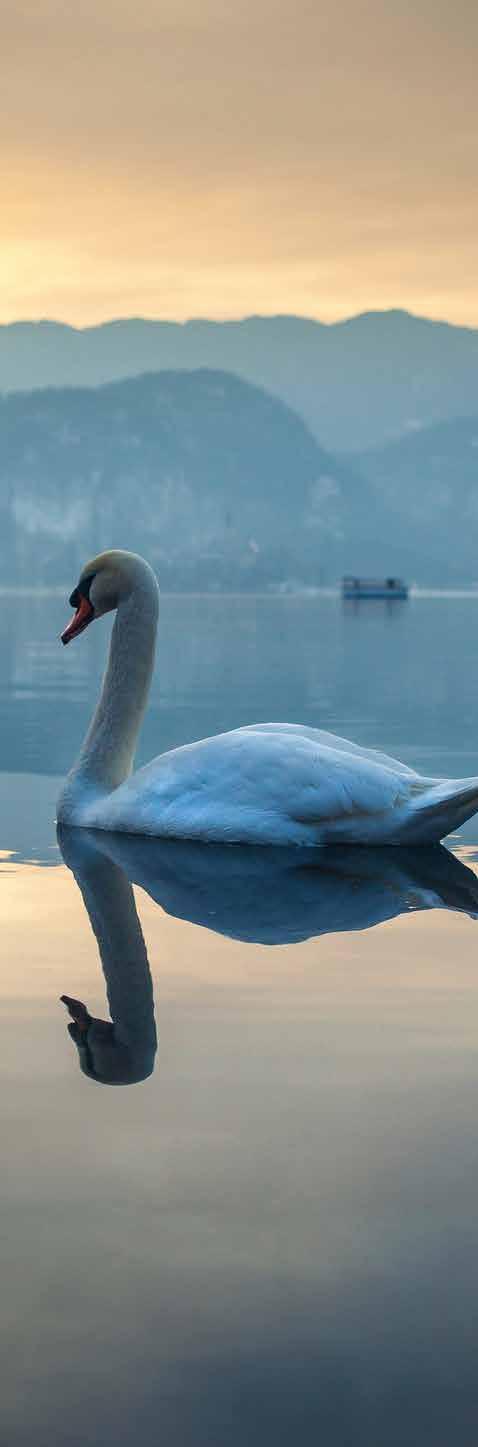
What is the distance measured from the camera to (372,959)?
7.44m

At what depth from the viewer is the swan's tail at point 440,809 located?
9898 mm

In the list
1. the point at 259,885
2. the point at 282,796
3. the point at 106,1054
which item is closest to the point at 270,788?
the point at 282,796

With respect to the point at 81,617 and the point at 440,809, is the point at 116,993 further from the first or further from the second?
the point at 81,617

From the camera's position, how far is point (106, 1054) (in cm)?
582

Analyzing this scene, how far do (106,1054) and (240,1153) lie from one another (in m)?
1.12

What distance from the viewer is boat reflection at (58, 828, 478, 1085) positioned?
661 centimetres

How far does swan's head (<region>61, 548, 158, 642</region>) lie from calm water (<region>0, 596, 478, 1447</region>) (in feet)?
8.57

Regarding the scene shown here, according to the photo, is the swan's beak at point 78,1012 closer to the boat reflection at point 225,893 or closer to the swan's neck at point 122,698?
the boat reflection at point 225,893

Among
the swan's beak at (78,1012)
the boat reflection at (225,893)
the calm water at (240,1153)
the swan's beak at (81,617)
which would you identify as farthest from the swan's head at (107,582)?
the swan's beak at (78,1012)

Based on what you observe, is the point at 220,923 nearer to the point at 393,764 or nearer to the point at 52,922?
the point at 52,922

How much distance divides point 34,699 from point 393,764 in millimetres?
13664

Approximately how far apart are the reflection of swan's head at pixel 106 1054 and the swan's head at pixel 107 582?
619cm

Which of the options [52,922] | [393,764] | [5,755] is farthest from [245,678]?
[52,922]

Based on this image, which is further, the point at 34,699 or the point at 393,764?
Result: the point at 34,699
